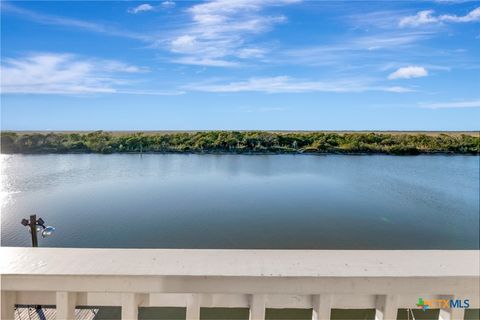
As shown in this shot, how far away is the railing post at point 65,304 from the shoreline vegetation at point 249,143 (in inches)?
32.8

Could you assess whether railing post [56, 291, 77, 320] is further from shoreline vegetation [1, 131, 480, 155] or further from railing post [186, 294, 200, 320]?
shoreline vegetation [1, 131, 480, 155]

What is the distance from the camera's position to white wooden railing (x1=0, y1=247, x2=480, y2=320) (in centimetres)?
59

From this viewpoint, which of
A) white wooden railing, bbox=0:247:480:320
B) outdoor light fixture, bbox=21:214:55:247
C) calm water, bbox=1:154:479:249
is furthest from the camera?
outdoor light fixture, bbox=21:214:55:247

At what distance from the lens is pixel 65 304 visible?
0.61 m

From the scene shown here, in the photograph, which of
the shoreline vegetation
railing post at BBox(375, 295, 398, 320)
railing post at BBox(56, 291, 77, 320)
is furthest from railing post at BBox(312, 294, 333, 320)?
the shoreline vegetation

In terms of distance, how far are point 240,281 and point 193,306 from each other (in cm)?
12

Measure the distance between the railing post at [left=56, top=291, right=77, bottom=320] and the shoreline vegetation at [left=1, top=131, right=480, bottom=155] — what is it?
83 cm

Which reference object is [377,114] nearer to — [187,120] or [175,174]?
[187,120]

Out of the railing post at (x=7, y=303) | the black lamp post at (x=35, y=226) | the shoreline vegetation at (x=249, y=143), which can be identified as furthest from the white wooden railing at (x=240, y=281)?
the black lamp post at (x=35, y=226)

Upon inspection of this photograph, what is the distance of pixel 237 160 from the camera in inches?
139

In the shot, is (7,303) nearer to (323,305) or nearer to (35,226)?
(323,305)

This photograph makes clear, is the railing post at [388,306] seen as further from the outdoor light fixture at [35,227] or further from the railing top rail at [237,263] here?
the outdoor light fixture at [35,227]

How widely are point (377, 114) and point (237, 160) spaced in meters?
2.09

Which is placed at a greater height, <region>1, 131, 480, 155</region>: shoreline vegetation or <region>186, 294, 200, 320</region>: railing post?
<region>1, 131, 480, 155</region>: shoreline vegetation
